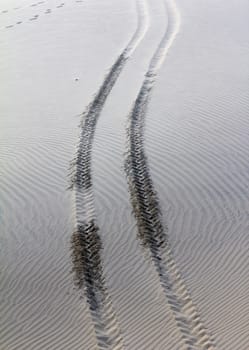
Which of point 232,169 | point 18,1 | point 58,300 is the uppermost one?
point 18,1

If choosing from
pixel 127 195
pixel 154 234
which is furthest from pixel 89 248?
pixel 127 195

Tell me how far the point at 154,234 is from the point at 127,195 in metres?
1.21

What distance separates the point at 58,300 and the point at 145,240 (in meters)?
1.57

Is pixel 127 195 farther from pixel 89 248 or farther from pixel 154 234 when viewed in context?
pixel 89 248

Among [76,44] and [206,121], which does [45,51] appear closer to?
[76,44]

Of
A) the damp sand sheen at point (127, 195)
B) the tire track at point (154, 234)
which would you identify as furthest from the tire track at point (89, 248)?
the tire track at point (154, 234)

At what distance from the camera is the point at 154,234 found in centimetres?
780

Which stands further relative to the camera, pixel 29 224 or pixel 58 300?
pixel 29 224

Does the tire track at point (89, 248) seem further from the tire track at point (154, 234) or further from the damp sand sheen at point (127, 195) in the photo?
the tire track at point (154, 234)

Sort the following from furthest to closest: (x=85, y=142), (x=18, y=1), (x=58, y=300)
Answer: (x=18, y=1) → (x=85, y=142) → (x=58, y=300)

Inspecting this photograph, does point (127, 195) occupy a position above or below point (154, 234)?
above

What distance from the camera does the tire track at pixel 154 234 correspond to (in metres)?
6.12

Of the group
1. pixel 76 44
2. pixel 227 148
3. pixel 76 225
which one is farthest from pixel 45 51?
pixel 76 225

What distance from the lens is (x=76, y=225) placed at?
824 cm
